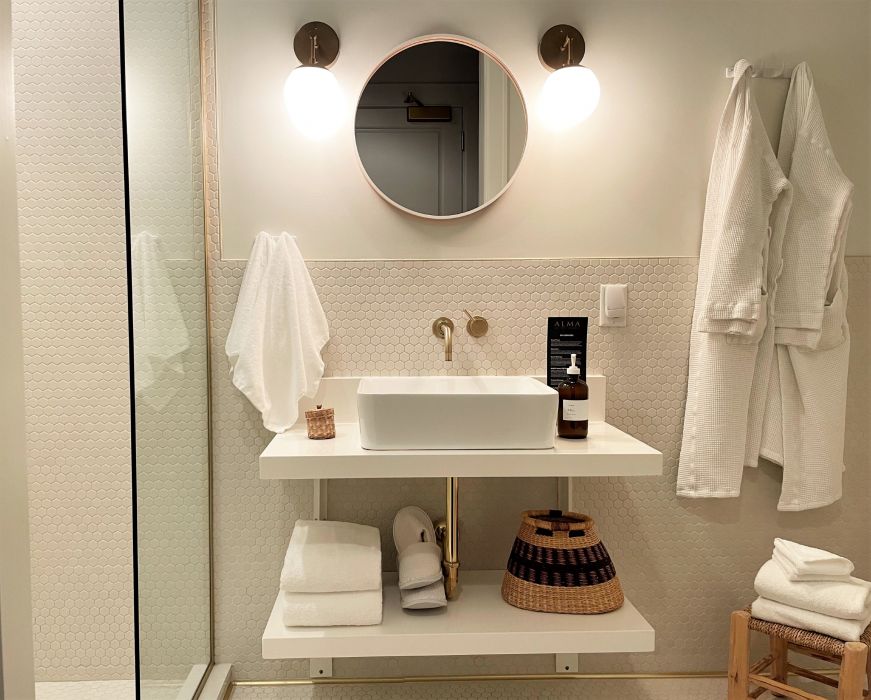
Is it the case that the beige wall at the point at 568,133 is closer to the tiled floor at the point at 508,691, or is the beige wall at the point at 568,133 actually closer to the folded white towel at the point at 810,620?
the folded white towel at the point at 810,620

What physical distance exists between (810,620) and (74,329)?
6.36 ft

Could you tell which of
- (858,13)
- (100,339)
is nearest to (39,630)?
(100,339)

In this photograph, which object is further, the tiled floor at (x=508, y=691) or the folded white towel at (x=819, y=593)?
the tiled floor at (x=508, y=691)

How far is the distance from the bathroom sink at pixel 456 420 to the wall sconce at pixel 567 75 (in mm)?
822

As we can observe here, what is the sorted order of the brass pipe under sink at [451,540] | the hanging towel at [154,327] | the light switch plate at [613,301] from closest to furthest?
1. the hanging towel at [154,327]
2. the brass pipe under sink at [451,540]
3. the light switch plate at [613,301]

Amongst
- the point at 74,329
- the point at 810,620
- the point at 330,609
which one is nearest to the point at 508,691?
the point at 330,609

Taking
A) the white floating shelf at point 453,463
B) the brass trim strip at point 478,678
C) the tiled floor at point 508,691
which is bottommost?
the tiled floor at point 508,691

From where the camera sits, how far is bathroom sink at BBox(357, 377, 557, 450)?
4.88 ft

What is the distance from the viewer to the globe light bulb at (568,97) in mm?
1818

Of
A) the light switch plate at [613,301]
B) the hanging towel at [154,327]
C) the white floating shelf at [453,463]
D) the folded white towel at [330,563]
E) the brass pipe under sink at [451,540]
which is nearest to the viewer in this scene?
the hanging towel at [154,327]

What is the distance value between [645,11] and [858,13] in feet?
1.89

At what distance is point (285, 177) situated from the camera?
6.07 ft

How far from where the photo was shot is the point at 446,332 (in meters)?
1.84

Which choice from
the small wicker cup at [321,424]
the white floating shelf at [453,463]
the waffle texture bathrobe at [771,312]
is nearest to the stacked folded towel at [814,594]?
the waffle texture bathrobe at [771,312]
